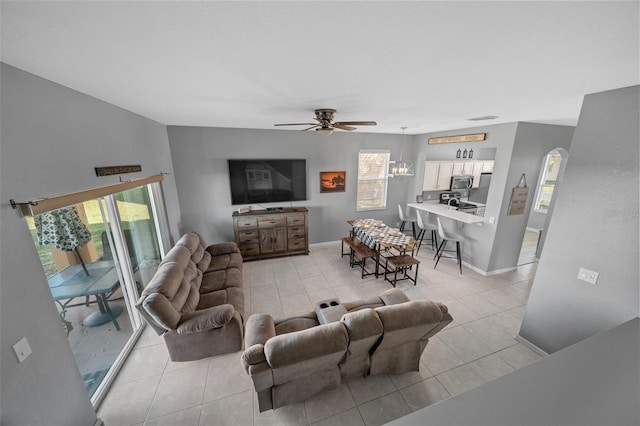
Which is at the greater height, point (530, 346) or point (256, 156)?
point (256, 156)

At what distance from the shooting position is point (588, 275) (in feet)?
6.82

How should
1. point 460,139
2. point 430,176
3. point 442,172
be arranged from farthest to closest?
point 442,172, point 430,176, point 460,139

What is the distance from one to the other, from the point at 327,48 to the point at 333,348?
1984mm

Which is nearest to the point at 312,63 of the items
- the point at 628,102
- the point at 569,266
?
the point at 628,102

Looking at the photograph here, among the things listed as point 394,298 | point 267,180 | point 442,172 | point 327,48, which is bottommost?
point 394,298

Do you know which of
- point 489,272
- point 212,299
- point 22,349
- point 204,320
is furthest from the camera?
point 489,272

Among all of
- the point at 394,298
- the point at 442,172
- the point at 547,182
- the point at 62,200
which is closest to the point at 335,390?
the point at 394,298

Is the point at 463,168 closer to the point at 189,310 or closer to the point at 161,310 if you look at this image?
the point at 189,310

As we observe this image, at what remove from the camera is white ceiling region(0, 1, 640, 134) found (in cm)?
87

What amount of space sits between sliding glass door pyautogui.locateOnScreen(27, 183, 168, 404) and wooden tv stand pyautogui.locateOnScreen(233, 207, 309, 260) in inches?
68.1

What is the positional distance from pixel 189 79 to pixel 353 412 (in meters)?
3.04

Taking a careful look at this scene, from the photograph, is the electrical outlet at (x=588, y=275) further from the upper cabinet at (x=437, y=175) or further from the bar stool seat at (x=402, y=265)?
the upper cabinet at (x=437, y=175)

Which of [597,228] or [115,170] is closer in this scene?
[597,228]

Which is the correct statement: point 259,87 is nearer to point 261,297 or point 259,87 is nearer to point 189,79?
point 189,79
